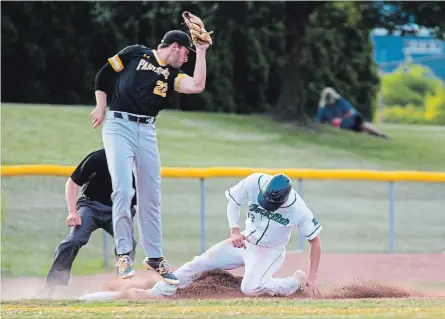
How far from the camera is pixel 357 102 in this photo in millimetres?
41469

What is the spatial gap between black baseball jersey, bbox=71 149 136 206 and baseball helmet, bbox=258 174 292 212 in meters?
1.22

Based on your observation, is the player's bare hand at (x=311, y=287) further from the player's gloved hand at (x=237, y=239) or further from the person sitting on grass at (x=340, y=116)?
the person sitting on grass at (x=340, y=116)

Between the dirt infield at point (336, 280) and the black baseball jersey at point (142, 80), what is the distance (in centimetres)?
221

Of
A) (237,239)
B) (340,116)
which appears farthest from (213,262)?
(340,116)

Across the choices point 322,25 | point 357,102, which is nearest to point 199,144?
point 322,25

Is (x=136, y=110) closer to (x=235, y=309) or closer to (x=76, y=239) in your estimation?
(x=235, y=309)

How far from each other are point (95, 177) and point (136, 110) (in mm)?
1561

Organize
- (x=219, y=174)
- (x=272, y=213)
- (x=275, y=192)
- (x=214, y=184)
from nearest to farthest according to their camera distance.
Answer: (x=275, y=192) < (x=272, y=213) < (x=219, y=174) < (x=214, y=184)

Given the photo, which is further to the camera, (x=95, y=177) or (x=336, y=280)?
(x=336, y=280)

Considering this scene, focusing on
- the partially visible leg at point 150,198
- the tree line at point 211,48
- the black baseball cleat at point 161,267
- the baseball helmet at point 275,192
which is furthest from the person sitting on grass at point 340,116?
the partially visible leg at point 150,198

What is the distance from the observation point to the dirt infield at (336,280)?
11.0 m

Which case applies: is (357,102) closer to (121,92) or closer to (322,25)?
(322,25)

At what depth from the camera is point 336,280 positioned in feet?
42.7

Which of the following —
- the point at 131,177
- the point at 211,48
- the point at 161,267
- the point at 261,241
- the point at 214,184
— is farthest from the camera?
the point at 211,48
